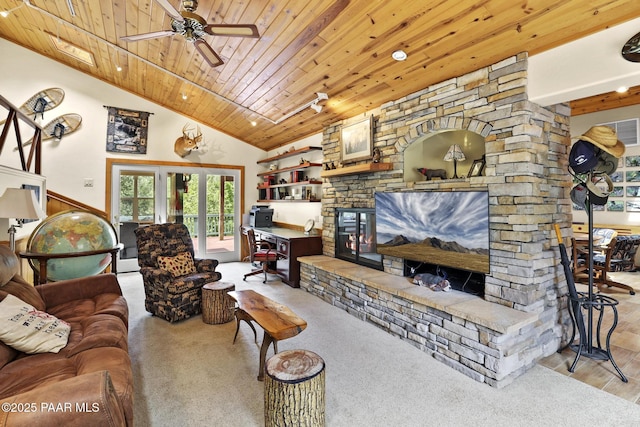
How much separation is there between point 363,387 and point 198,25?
3.07 m

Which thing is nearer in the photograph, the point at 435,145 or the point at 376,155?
the point at 435,145

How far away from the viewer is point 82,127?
5.72 meters

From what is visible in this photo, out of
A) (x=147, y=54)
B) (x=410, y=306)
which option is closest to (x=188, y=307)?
(x=410, y=306)

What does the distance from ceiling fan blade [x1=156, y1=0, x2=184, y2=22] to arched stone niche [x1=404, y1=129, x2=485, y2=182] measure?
8.41ft

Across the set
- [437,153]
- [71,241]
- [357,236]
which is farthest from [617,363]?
[71,241]

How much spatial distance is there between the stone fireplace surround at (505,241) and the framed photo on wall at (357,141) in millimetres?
849

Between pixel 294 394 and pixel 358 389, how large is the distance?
0.79 m

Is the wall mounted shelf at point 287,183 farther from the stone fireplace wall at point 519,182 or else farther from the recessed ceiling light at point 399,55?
the stone fireplace wall at point 519,182

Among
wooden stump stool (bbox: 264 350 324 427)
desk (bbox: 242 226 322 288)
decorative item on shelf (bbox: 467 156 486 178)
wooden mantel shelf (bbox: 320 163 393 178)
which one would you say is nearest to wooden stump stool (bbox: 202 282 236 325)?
desk (bbox: 242 226 322 288)

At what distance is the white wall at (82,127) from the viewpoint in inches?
206

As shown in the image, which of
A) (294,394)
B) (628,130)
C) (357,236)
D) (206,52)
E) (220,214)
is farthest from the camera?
(220,214)

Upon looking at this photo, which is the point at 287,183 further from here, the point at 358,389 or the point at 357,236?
the point at 358,389

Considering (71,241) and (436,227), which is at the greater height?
(436,227)

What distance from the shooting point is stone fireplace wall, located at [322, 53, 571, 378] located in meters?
2.55
